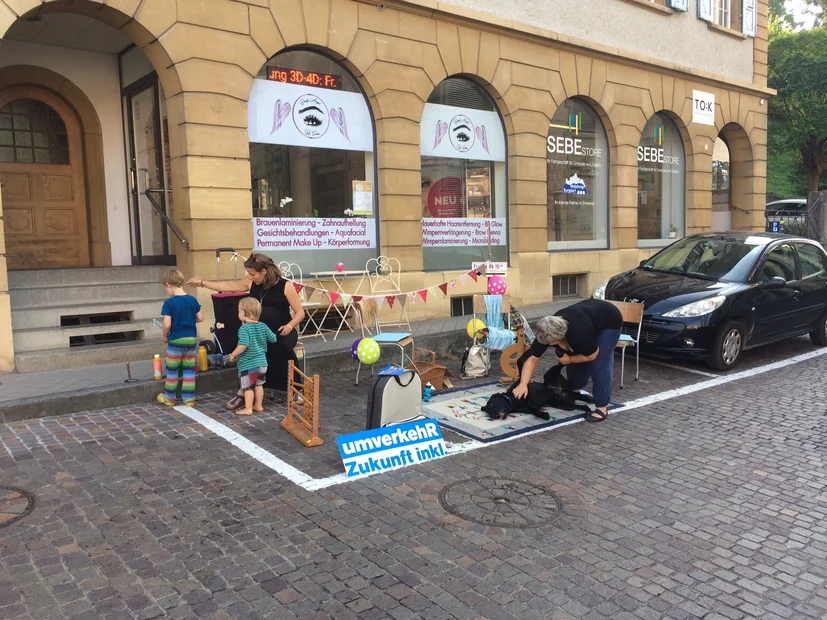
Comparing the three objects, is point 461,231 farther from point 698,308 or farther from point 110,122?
point 110,122

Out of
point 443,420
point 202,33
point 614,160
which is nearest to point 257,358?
point 443,420

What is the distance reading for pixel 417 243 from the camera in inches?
436

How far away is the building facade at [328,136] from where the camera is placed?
28.9ft

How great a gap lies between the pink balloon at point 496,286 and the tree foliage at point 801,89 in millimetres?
22134

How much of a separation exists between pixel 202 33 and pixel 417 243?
14.7ft

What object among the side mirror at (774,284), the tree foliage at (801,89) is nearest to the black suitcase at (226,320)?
the side mirror at (774,284)

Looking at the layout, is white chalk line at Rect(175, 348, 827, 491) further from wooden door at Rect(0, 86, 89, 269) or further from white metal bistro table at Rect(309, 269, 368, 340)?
wooden door at Rect(0, 86, 89, 269)

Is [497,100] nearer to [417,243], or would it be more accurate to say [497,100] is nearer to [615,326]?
[417,243]

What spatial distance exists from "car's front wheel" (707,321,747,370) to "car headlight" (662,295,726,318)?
12.4 inches

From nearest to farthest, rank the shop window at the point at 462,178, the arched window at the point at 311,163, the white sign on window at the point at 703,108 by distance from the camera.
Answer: the arched window at the point at 311,163, the shop window at the point at 462,178, the white sign on window at the point at 703,108

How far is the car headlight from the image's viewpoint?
8.33m

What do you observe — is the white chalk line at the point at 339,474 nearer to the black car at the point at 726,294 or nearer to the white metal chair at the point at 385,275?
the black car at the point at 726,294

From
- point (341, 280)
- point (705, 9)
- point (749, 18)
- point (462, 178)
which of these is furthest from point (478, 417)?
point (749, 18)

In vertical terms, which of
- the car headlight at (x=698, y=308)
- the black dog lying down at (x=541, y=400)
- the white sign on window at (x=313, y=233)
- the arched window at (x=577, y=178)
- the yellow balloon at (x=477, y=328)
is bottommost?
the black dog lying down at (x=541, y=400)
